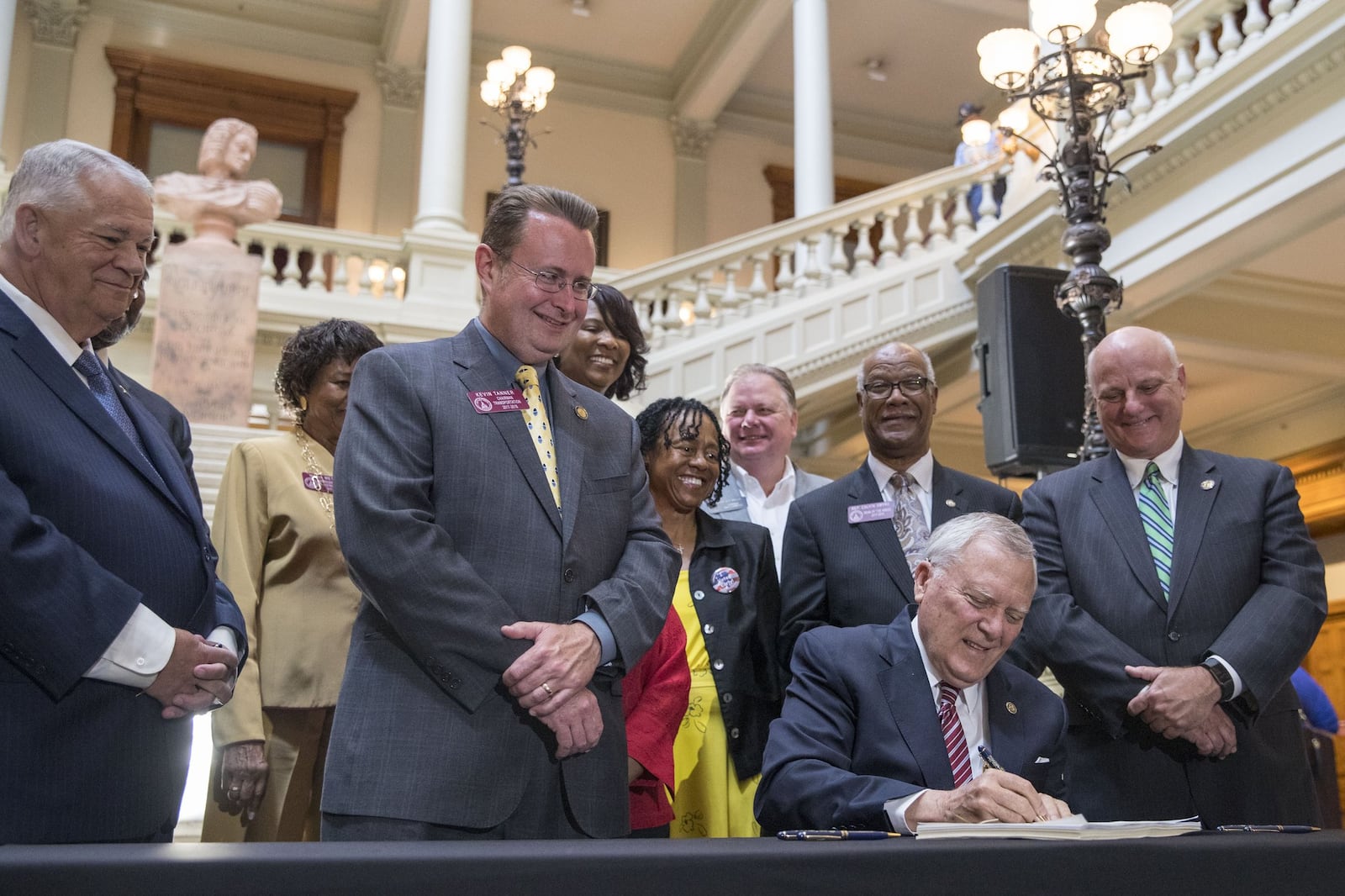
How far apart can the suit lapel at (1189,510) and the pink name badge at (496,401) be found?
1452 mm

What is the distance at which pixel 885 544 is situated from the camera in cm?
272

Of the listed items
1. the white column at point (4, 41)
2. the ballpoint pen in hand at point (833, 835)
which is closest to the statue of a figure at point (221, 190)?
the white column at point (4, 41)

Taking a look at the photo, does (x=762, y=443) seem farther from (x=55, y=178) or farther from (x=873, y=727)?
(x=55, y=178)

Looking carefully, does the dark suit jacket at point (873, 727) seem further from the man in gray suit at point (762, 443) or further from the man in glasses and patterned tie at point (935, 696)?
the man in gray suit at point (762, 443)

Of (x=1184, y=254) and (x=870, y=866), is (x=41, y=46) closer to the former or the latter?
(x=1184, y=254)

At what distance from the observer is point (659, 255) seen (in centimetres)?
1441

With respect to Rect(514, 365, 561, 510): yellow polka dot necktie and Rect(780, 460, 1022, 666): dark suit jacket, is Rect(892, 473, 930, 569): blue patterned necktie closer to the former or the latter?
Rect(780, 460, 1022, 666): dark suit jacket

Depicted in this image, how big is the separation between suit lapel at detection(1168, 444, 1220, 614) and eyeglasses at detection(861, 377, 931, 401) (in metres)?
0.60

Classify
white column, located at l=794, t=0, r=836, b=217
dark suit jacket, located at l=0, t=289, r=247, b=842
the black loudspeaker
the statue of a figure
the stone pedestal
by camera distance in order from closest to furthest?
dark suit jacket, located at l=0, t=289, r=247, b=842 < the black loudspeaker < the stone pedestal < the statue of a figure < white column, located at l=794, t=0, r=836, b=217

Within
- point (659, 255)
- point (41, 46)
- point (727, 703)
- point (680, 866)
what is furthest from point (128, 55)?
point (680, 866)

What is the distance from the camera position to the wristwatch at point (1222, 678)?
2.38 m

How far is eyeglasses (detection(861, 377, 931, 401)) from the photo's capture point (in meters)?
2.92

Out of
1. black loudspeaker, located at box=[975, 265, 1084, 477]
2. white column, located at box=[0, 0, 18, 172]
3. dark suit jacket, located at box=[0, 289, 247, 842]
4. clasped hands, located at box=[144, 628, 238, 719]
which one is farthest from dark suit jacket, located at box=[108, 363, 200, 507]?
white column, located at box=[0, 0, 18, 172]

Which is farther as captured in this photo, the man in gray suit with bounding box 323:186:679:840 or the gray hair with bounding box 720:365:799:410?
the gray hair with bounding box 720:365:799:410
